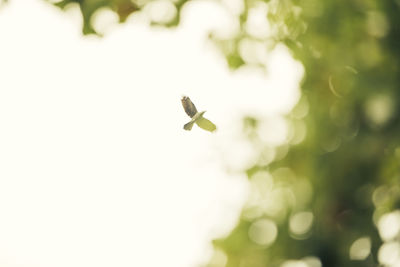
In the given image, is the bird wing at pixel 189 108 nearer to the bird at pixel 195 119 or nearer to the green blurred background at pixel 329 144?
the bird at pixel 195 119

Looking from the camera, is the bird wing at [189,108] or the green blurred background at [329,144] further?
the green blurred background at [329,144]

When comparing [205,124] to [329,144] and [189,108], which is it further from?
[329,144]

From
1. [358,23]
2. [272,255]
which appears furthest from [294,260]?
[358,23]

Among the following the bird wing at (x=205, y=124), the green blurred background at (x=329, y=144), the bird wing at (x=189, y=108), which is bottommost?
the bird wing at (x=205, y=124)

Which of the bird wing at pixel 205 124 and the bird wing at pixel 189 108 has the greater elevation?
the bird wing at pixel 189 108

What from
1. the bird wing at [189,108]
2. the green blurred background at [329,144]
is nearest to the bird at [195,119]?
the bird wing at [189,108]

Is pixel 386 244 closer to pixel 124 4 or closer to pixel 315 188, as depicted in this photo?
pixel 315 188

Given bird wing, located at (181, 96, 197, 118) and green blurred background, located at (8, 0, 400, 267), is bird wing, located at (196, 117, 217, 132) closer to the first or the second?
bird wing, located at (181, 96, 197, 118)
